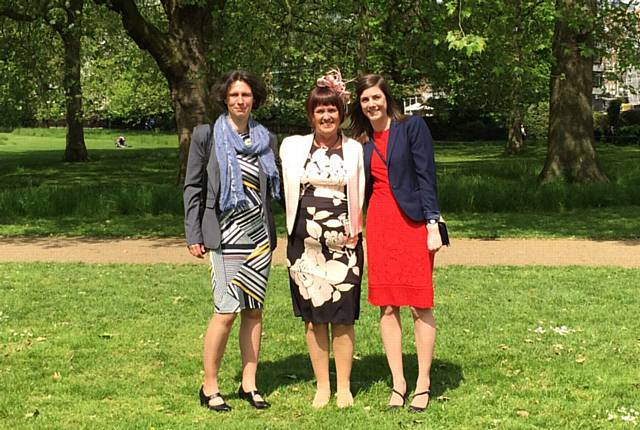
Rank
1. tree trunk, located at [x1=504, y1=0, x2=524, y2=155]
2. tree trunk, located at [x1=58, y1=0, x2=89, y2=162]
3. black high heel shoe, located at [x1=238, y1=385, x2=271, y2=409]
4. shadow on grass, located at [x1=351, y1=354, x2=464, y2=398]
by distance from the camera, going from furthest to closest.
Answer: tree trunk, located at [x1=58, y1=0, x2=89, y2=162], tree trunk, located at [x1=504, y1=0, x2=524, y2=155], shadow on grass, located at [x1=351, y1=354, x2=464, y2=398], black high heel shoe, located at [x1=238, y1=385, x2=271, y2=409]

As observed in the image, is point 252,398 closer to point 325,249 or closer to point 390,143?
point 325,249

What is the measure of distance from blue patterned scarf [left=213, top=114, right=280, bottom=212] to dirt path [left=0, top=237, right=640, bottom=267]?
18.8ft

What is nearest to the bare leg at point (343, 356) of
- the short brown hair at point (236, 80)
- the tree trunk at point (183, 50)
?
the short brown hair at point (236, 80)

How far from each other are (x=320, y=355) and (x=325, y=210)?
0.88 meters

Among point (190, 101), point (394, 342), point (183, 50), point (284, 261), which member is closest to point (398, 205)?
point (394, 342)

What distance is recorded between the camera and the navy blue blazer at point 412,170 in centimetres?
471

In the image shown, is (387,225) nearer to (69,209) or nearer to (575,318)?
(575,318)

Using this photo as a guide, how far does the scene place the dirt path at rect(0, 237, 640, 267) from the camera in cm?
1060

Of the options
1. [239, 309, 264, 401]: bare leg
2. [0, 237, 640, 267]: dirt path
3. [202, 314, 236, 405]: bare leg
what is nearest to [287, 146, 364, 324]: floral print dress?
[239, 309, 264, 401]: bare leg

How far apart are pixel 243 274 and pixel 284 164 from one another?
651 mm

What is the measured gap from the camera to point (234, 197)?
15.2 feet

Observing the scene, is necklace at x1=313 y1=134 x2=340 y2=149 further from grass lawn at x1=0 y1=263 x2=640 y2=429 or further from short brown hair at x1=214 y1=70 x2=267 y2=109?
grass lawn at x1=0 y1=263 x2=640 y2=429

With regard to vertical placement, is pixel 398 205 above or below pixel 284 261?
above

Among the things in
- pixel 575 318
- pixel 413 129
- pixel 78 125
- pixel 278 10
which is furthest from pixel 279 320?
pixel 78 125
